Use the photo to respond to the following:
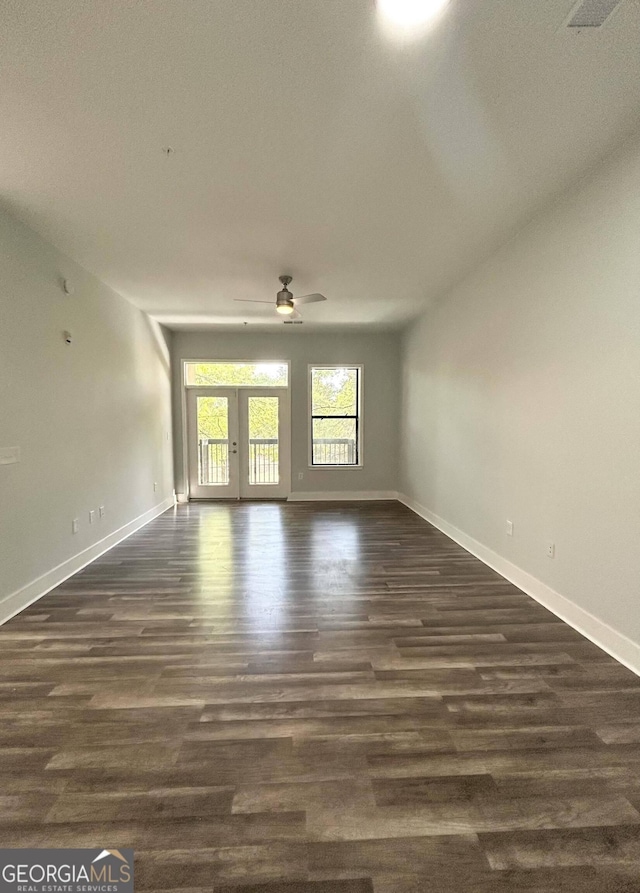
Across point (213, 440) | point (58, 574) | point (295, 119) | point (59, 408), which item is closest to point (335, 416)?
point (213, 440)

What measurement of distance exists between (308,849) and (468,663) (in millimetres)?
1265

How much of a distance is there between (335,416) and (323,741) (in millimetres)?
5618

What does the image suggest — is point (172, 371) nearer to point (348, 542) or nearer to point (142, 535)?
point (142, 535)

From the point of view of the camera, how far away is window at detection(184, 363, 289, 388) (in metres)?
6.77

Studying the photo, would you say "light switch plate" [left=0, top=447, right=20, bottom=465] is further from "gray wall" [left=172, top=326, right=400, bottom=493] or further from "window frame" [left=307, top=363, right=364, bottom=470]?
"window frame" [left=307, top=363, right=364, bottom=470]

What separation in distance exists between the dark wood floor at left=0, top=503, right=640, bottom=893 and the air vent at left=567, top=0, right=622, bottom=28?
285 cm

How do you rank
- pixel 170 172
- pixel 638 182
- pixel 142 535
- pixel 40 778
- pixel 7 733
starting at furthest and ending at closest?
pixel 142 535, pixel 170 172, pixel 638 182, pixel 7 733, pixel 40 778

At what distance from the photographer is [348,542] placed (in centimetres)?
438

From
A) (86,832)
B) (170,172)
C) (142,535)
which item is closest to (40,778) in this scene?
(86,832)

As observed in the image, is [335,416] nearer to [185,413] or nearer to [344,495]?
[344,495]

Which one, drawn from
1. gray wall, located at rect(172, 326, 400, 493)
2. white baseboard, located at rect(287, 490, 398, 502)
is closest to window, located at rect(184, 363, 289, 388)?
gray wall, located at rect(172, 326, 400, 493)

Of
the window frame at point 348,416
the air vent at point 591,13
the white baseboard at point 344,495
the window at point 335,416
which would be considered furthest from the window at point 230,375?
the air vent at point 591,13

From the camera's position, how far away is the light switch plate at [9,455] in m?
2.71

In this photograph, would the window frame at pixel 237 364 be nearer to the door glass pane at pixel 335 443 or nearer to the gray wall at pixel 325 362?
the gray wall at pixel 325 362
